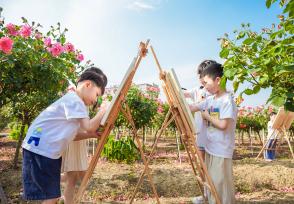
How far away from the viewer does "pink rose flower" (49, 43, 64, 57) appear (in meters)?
4.23

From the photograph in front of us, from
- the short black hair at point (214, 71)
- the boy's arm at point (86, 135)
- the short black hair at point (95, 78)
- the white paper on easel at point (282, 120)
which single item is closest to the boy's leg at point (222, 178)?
the short black hair at point (214, 71)

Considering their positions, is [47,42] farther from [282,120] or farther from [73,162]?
[282,120]

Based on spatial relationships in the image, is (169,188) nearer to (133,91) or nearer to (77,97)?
(77,97)

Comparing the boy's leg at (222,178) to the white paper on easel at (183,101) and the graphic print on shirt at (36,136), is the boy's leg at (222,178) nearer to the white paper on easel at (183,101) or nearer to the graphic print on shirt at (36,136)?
the white paper on easel at (183,101)

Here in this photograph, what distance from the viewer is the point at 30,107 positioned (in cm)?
634

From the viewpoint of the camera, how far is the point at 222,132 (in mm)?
3189

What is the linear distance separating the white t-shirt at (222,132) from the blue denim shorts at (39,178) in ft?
5.03

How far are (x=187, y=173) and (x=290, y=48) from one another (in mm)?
3965

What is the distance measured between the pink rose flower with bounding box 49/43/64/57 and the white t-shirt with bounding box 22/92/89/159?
5.80 ft

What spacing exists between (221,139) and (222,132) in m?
0.07

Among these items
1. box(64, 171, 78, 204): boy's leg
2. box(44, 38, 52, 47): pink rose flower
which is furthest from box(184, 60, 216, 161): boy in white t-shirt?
box(44, 38, 52, 47): pink rose flower

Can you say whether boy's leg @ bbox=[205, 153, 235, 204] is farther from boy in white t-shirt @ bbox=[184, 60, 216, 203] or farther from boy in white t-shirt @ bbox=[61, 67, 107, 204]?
boy in white t-shirt @ bbox=[61, 67, 107, 204]

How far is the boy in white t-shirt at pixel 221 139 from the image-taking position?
10.3ft

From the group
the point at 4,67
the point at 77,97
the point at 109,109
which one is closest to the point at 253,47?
the point at 109,109
